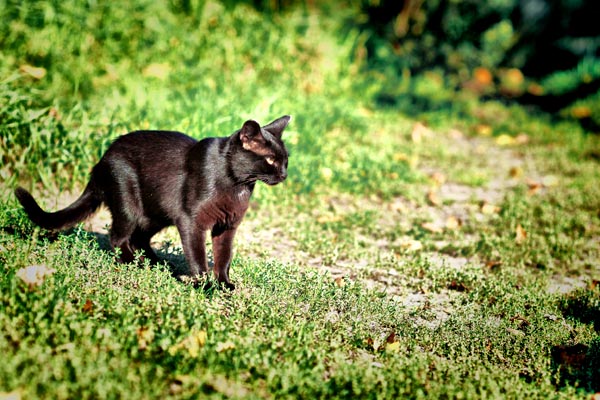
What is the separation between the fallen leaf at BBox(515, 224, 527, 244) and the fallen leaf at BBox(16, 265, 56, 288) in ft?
11.8

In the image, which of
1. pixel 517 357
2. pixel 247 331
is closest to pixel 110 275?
Answer: pixel 247 331

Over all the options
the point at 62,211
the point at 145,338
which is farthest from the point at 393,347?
the point at 62,211

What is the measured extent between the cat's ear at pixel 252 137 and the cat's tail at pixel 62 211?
1.03m

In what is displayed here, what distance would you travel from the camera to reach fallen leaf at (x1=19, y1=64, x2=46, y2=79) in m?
5.61

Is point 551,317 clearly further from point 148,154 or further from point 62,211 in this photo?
point 62,211

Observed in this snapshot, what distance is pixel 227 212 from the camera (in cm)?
382

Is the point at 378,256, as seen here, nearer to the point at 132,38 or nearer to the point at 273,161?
the point at 273,161

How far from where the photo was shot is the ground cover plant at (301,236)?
9.93 feet

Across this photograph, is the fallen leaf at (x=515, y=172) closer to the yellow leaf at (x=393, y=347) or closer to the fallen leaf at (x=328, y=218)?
the fallen leaf at (x=328, y=218)

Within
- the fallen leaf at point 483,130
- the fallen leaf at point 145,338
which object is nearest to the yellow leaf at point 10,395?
the fallen leaf at point 145,338

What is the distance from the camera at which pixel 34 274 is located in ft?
10.9

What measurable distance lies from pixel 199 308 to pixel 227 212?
654 mm

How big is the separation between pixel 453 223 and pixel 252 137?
2.62 metres

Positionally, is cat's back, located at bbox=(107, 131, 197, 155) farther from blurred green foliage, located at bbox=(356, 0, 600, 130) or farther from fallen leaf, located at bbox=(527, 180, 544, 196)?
blurred green foliage, located at bbox=(356, 0, 600, 130)
